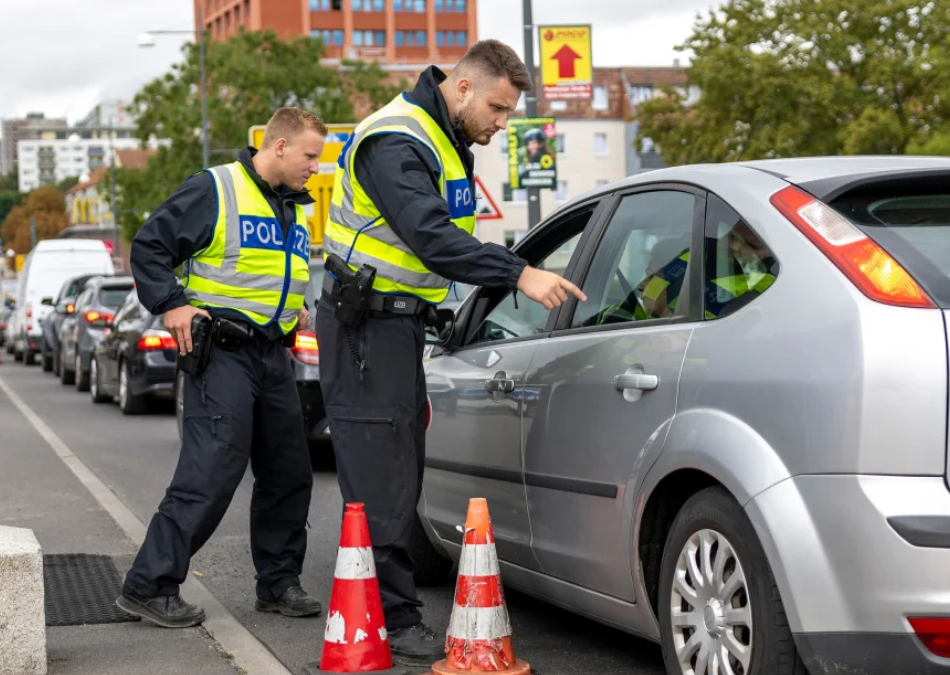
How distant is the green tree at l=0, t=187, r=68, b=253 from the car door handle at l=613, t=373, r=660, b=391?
13511 cm

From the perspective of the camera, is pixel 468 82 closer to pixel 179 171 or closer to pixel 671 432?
pixel 671 432

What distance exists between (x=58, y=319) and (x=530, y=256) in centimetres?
2149

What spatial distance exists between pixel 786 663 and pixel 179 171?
57340mm

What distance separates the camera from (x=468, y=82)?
16.1 feet

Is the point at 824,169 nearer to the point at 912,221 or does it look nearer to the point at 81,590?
the point at 912,221

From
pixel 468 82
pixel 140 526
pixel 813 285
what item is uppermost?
pixel 468 82

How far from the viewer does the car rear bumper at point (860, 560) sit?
340 cm

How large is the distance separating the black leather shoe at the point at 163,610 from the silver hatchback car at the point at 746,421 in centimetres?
126

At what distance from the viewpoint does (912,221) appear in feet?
12.5

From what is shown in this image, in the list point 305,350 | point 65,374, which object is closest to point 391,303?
point 305,350

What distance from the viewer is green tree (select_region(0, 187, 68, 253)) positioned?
136 metres

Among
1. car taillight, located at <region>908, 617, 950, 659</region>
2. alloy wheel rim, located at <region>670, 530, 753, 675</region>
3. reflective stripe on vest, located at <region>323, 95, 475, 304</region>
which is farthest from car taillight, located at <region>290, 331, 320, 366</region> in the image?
car taillight, located at <region>908, 617, 950, 659</region>

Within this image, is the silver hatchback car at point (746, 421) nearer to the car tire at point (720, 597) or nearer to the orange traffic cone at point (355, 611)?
the car tire at point (720, 597)

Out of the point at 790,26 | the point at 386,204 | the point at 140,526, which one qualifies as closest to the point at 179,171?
the point at 790,26
